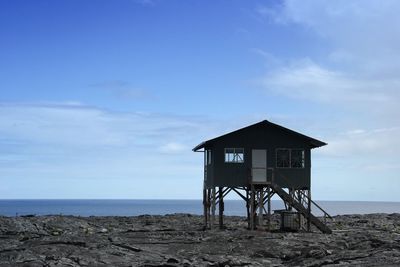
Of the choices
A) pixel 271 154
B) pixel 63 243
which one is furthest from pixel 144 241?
pixel 271 154

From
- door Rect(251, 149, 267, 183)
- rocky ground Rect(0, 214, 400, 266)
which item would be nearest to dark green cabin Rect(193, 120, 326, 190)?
door Rect(251, 149, 267, 183)

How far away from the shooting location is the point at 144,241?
109 ft

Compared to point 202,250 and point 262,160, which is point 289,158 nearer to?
point 262,160

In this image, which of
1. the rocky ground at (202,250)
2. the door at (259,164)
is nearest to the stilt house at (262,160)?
the door at (259,164)

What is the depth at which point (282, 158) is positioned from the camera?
42.2 meters

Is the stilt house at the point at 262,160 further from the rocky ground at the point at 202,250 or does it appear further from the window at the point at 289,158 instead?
the rocky ground at the point at 202,250

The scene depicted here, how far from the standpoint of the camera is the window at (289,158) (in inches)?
1660

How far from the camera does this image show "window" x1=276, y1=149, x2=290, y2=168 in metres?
42.1

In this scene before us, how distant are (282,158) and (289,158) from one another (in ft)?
1.52

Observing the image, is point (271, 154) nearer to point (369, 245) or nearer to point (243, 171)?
point (243, 171)

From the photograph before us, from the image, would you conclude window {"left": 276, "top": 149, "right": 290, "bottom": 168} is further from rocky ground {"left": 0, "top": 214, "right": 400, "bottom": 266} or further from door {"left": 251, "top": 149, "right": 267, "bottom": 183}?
rocky ground {"left": 0, "top": 214, "right": 400, "bottom": 266}

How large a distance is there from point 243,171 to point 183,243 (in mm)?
10292

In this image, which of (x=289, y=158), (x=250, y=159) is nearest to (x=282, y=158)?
(x=289, y=158)

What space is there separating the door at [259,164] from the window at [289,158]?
3.03 feet
